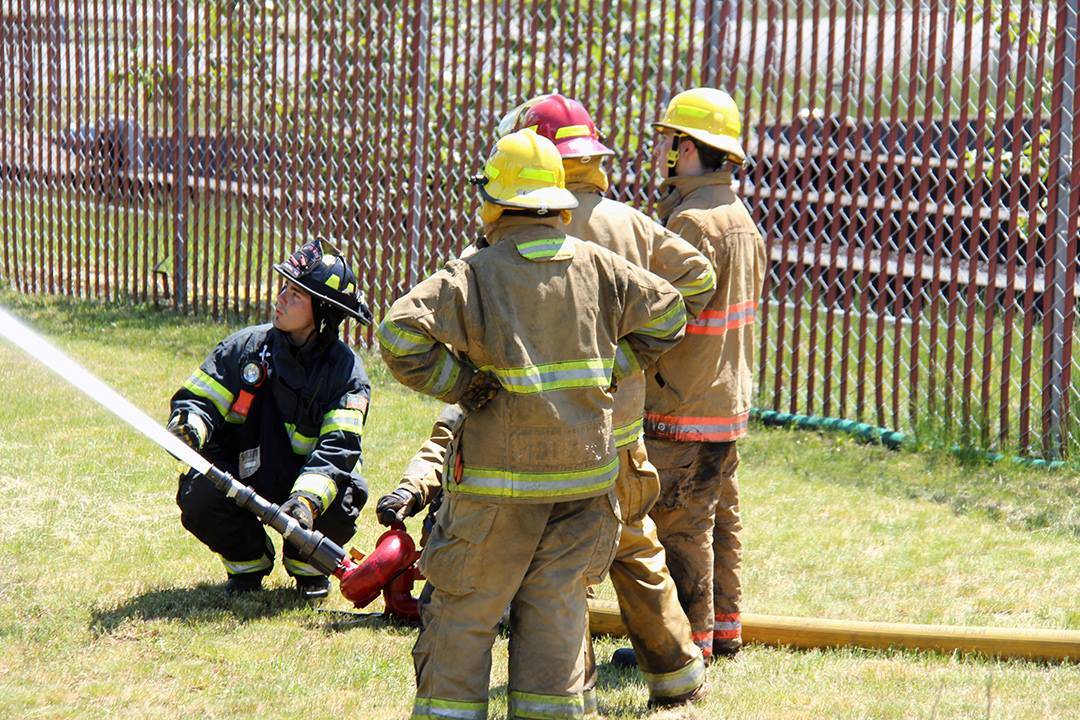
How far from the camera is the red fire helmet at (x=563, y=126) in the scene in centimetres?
420

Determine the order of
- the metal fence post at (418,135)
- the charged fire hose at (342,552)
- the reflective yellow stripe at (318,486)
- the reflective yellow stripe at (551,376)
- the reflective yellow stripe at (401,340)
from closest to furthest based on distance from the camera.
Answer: the reflective yellow stripe at (401,340) < the reflective yellow stripe at (551,376) < the charged fire hose at (342,552) < the reflective yellow stripe at (318,486) < the metal fence post at (418,135)

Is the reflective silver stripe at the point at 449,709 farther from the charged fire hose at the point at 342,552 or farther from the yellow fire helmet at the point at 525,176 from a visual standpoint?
the yellow fire helmet at the point at 525,176

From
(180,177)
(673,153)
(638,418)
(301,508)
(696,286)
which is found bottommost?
(301,508)

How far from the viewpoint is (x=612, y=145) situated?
8531 millimetres

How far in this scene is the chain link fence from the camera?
737 centimetres

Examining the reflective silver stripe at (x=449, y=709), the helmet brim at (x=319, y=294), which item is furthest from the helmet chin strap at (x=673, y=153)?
the reflective silver stripe at (x=449, y=709)

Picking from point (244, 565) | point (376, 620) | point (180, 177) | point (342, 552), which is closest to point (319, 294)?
point (342, 552)

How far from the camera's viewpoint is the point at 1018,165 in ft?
23.7

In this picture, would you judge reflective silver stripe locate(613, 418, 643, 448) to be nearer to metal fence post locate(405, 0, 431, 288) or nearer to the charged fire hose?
the charged fire hose

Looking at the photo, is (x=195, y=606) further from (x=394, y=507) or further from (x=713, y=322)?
(x=713, y=322)

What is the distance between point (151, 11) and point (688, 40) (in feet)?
15.4

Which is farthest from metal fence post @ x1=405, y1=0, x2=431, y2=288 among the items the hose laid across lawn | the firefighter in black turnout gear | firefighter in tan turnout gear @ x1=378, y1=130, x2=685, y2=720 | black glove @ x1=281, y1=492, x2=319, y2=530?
firefighter in tan turnout gear @ x1=378, y1=130, x2=685, y2=720

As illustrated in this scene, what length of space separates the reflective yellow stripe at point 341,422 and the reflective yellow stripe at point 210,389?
0.37 meters

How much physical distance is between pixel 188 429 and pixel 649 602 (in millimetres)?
1767
